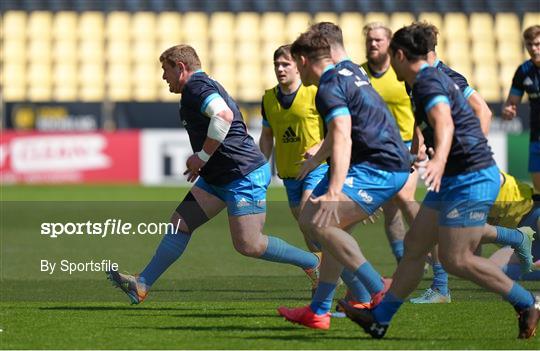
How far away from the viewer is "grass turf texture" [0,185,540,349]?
22.7 feet

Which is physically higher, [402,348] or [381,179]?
[381,179]

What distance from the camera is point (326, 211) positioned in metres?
6.80

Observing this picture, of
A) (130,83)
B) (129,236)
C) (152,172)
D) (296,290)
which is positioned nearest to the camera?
(296,290)

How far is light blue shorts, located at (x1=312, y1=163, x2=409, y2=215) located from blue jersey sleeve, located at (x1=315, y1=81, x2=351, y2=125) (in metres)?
0.37

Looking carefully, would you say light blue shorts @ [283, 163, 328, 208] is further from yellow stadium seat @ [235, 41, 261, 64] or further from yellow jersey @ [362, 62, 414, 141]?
yellow stadium seat @ [235, 41, 261, 64]

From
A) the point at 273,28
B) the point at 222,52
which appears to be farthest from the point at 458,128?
the point at 273,28

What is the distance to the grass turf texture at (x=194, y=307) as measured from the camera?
22.7 feet

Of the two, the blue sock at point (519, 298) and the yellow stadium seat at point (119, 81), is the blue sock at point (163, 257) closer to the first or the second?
the blue sock at point (519, 298)

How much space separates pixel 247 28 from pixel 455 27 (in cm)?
486

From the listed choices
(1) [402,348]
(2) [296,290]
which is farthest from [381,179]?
(2) [296,290]

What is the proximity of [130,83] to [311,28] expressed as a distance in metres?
20.7

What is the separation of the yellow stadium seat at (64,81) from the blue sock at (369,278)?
68.5ft

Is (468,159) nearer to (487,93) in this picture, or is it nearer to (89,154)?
(89,154)

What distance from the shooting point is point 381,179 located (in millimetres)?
6949
